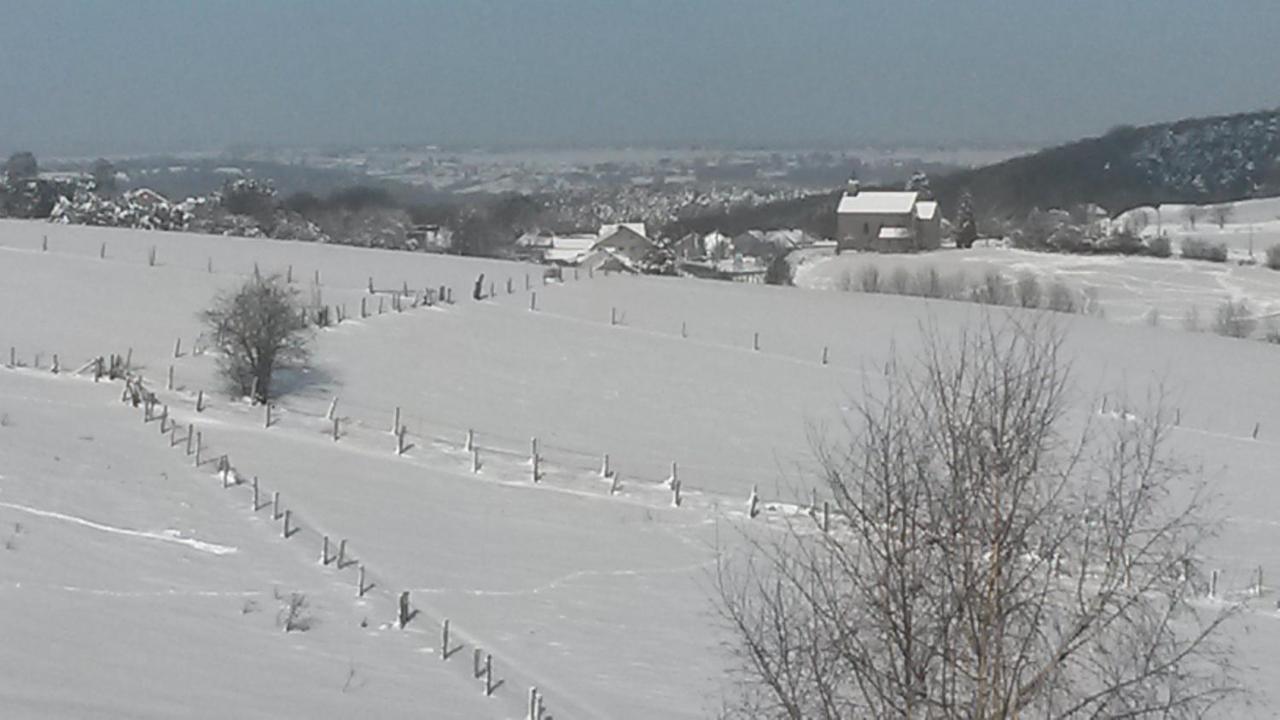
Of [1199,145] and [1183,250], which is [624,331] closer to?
[1183,250]

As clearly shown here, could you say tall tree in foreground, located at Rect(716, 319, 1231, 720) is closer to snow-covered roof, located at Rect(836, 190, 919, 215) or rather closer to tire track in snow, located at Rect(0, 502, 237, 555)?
tire track in snow, located at Rect(0, 502, 237, 555)

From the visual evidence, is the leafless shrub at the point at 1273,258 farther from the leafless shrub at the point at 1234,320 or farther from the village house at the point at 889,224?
the village house at the point at 889,224

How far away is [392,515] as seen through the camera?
68.8 ft

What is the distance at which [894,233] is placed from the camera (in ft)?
353

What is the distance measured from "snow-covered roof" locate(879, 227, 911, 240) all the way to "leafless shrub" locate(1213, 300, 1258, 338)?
33303 millimetres

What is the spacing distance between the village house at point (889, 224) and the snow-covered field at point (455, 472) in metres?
54.8

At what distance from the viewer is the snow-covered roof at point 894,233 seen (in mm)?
106562

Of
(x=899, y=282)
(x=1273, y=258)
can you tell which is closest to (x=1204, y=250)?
(x=1273, y=258)

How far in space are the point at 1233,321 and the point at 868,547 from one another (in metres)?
65.7

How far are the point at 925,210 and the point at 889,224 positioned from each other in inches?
172

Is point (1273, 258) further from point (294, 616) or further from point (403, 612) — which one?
point (294, 616)

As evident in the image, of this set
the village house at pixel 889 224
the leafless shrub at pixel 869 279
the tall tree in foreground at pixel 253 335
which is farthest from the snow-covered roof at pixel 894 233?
the tall tree in foreground at pixel 253 335

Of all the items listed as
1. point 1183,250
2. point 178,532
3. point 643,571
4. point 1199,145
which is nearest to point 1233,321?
point 1183,250

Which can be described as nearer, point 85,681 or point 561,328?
point 85,681
